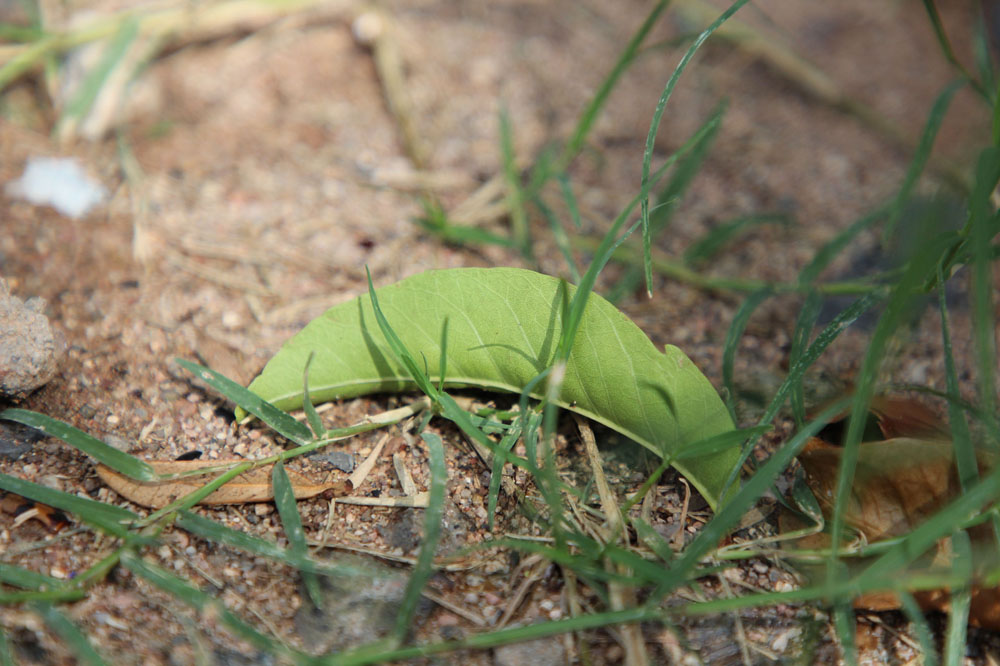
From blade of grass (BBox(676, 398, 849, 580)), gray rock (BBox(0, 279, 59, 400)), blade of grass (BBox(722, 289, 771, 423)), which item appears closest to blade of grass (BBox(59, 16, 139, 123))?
gray rock (BBox(0, 279, 59, 400))

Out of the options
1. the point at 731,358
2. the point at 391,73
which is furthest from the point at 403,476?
the point at 391,73

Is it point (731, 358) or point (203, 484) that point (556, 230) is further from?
point (203, 484)

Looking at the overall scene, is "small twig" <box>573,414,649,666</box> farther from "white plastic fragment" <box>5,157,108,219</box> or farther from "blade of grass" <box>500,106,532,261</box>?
"white plastic fragment" <box>5,157,108,219</box>

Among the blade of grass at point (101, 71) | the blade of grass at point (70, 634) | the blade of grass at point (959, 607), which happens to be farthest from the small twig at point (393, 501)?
the blade of grass at point (101, 71)

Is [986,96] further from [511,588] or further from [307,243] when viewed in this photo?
[307,243]

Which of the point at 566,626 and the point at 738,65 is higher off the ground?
the point at 738,65

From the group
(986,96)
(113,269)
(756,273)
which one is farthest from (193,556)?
(986,96)
